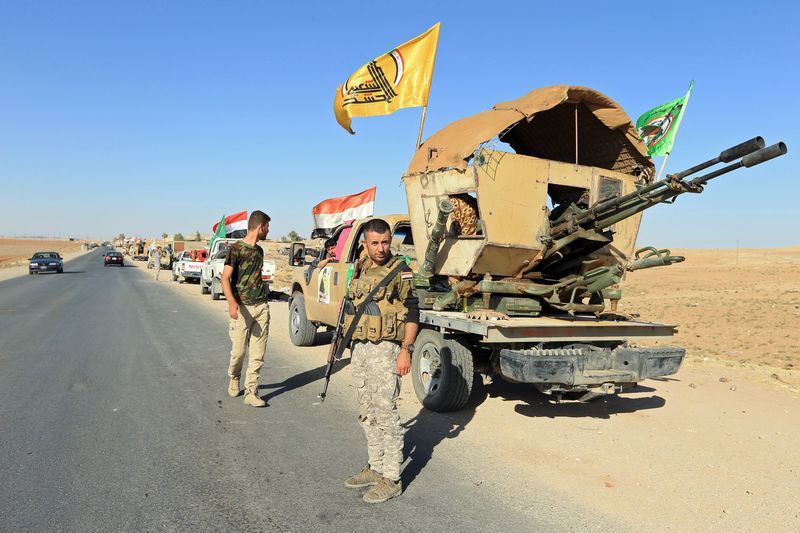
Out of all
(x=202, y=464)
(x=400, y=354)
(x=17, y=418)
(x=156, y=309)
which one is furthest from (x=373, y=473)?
(x=156, y=309)

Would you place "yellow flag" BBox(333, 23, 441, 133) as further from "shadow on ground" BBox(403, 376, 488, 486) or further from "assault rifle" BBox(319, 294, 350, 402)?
"assault rifle" BBox(319, 294, 350, 402)

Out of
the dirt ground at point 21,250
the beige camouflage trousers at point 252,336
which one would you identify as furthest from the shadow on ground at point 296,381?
the dirt ground at point 21,250

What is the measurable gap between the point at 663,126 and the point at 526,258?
3799 millimetres

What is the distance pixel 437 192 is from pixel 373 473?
3.33m

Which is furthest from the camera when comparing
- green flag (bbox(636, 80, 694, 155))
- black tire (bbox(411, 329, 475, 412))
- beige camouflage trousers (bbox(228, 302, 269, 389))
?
green flag (bbox(636, 80, 694, 155))

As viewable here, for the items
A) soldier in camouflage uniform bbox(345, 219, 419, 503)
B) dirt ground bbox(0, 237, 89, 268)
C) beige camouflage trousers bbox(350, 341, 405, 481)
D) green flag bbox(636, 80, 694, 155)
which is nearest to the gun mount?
green flag bbox(636, 80, 694, 155)

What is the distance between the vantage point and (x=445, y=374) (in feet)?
17.4

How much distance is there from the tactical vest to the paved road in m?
1.15

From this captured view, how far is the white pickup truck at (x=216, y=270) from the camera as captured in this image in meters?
17.2

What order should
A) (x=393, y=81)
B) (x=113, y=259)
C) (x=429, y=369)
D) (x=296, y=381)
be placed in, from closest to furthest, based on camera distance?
1. (x=429, y=369)
2. (x=296, y=381)
3. (x=393, y=81)
4. (x=113, y=259)

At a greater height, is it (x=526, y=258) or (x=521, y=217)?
(x=521, y=217)

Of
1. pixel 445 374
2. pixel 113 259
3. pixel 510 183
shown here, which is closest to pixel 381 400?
pixel 445 374

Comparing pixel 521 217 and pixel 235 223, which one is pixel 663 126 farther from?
pixel 235 223

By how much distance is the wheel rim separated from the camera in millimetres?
5512
